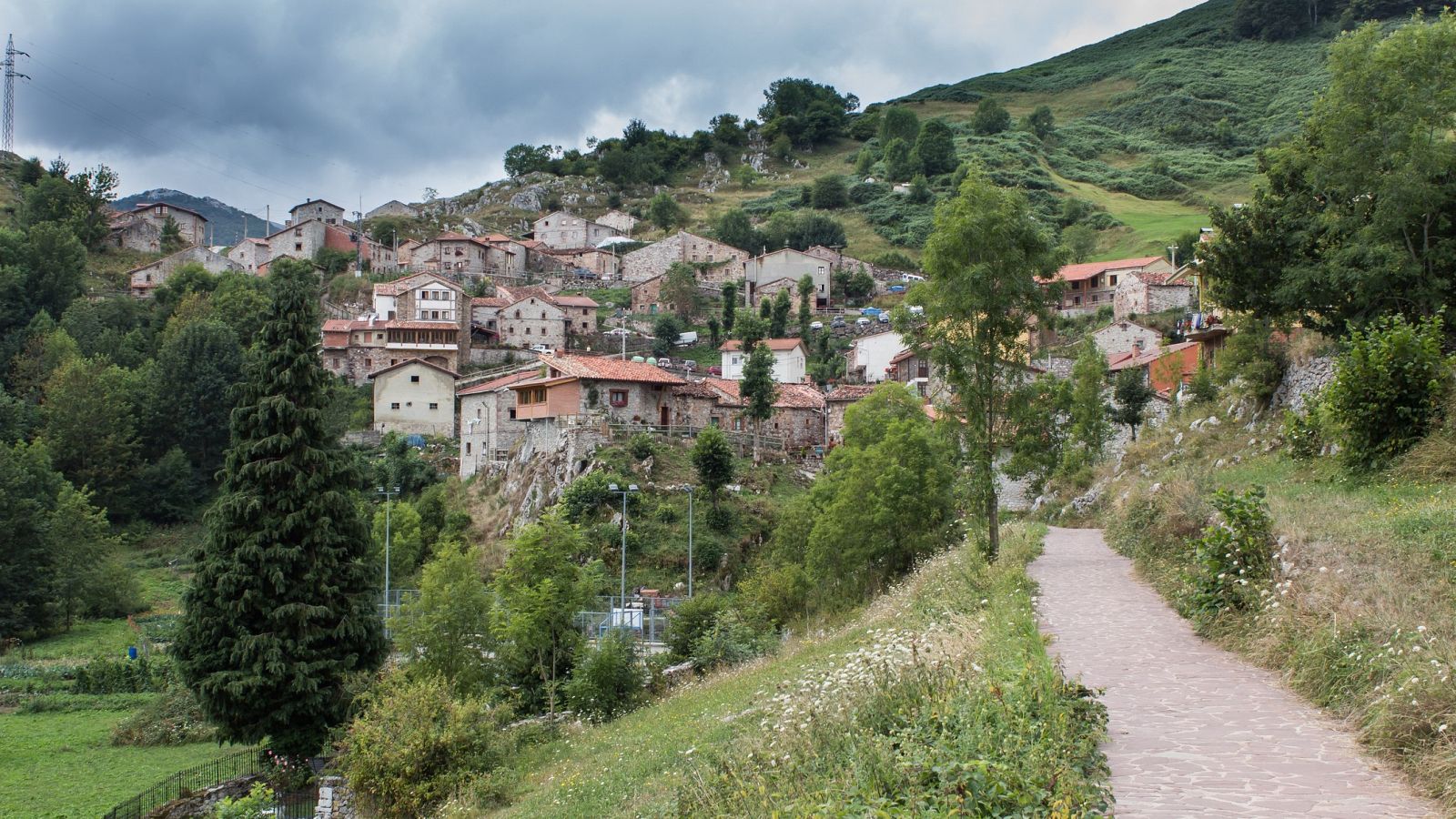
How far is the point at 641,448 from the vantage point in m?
45.9

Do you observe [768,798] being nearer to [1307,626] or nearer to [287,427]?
[1307,626]

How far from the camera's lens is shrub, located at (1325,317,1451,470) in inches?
607

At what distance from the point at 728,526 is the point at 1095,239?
62.4 metres

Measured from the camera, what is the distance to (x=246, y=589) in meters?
24.9

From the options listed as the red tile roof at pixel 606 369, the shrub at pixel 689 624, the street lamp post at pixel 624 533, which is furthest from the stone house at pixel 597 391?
the shrub at pixel 689 624

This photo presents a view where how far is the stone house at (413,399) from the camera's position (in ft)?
212

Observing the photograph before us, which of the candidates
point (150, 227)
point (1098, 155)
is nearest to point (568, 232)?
point (150, 227)

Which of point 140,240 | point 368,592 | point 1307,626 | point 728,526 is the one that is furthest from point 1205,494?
point 140,240

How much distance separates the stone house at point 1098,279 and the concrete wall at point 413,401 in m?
42.2

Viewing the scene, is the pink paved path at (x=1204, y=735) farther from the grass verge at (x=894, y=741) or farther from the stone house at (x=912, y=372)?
the stone house at (x=912, y=372)

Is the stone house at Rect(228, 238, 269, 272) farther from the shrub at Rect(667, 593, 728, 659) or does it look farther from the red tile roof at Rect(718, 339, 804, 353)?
the shrub at Rect(667, 593, 728, 659)

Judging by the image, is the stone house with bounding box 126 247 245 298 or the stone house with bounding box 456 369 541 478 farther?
the stone house with bounding box 126 247 245 298

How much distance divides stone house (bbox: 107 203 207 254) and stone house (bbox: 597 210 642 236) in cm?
3949

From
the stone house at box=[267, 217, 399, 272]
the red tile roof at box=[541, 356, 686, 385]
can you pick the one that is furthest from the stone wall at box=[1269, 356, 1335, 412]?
the stone house at box=[267, 217, 399, 272]
